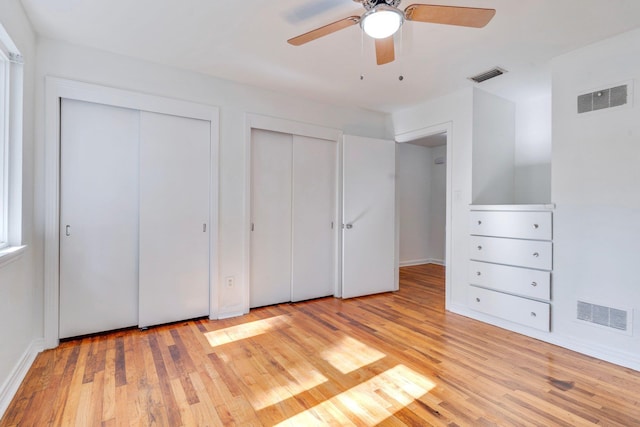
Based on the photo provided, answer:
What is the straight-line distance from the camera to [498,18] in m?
2.08

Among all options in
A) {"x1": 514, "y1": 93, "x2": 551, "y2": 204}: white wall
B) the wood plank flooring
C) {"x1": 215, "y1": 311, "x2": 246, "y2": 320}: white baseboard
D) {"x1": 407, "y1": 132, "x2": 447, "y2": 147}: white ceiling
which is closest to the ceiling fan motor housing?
the wood plank flooring

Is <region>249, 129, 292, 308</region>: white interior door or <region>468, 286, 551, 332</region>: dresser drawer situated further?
<region>249, 129, 292, 308</region>: white interior door

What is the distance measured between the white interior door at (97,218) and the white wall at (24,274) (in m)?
0.20

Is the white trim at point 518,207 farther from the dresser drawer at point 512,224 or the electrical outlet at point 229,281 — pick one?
the electrical outlet at point 229,281

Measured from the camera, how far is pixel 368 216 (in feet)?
13.1

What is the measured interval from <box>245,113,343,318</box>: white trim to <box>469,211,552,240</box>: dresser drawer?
1565 mm

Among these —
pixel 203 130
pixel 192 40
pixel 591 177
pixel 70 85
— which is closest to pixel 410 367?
pixel 591 177

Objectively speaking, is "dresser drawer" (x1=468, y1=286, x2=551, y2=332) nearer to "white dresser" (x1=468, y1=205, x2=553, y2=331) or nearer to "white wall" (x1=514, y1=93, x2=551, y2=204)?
"white dresser" (x1=468, y1=205, x2=553, y2=331)

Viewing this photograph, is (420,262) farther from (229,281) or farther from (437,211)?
(229,281)

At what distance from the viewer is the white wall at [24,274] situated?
1.75 metres

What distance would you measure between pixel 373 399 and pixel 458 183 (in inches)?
97.6

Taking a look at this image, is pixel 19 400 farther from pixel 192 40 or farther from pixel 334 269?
pixel 334 269

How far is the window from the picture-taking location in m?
1.94

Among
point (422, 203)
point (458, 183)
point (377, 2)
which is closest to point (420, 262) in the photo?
point (422, 203)
